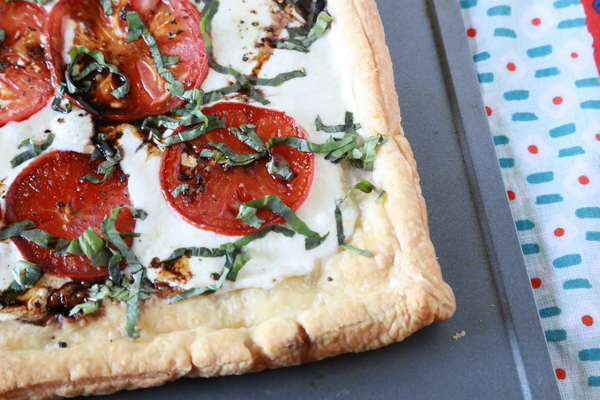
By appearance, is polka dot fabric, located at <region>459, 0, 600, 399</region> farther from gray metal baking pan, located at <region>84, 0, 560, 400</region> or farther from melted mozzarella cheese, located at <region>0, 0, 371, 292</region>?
melted mozzarella cheese, located at <region>0, 0, 371, 292</region>

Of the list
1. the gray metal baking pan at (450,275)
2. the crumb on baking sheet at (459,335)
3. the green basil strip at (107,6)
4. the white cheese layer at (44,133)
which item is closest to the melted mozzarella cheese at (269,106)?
the white cheese layer at (44,133)

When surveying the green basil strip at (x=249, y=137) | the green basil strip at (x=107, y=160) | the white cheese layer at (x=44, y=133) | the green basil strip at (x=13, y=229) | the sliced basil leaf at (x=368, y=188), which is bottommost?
the sliced basil leaf at (x=368, y=188)

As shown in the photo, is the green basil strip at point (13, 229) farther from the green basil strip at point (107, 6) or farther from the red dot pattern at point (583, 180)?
the red dot pattern at point (583, 180)

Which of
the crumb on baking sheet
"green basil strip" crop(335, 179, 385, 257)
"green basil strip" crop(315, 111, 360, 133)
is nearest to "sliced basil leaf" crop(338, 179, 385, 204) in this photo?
"green basil strip" crop(335, 179, 385, 257)

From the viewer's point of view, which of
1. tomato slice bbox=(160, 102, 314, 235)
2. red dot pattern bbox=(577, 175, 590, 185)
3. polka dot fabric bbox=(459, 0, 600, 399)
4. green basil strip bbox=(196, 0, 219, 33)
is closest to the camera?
tomato slice bbox=(160, 102, 314, 235)

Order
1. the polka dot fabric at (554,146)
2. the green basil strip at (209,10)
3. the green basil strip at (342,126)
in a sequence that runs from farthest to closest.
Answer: the polka dot fabric at (554,146), the green basil strip at (209,10), the green basil strip at (342,126)
